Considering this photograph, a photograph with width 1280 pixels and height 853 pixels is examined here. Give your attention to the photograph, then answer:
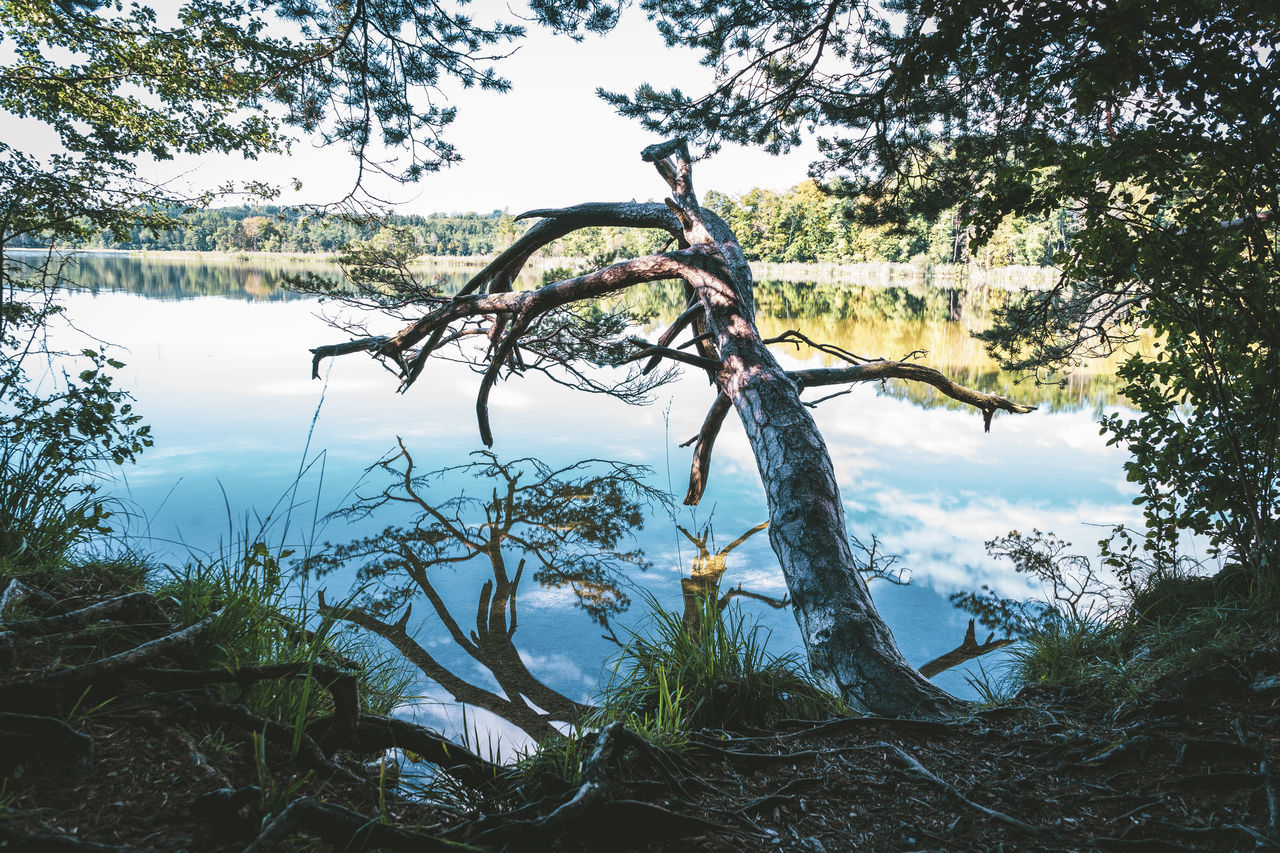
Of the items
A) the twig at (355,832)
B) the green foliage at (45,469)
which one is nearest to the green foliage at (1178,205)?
the twig at (355,832)

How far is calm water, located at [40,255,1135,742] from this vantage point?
4.34 metres

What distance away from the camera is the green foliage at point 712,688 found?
7.25 feet

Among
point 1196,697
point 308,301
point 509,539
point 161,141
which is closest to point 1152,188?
point 1196,697

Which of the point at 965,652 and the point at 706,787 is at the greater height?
the point at 706,787

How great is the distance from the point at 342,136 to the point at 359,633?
11.3ft

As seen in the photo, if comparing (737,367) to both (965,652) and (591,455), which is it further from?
(591,455)

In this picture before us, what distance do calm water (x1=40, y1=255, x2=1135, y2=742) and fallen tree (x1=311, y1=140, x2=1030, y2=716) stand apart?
0.85m

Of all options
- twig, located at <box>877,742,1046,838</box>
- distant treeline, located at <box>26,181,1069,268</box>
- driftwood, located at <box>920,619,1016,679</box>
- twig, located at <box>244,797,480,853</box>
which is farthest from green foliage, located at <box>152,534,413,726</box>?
distant treeline, located at <box>26,181,1069,268</box>

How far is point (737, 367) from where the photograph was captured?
184 inches

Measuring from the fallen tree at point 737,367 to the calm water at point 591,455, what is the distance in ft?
2.80

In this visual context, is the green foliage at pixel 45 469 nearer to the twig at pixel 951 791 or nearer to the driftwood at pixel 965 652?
the twig at pixel 951 791

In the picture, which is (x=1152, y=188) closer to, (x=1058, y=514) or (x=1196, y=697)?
(x=1196, y=697)

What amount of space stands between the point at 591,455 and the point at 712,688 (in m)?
5.63

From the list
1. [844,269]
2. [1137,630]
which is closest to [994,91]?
[1137,630]
